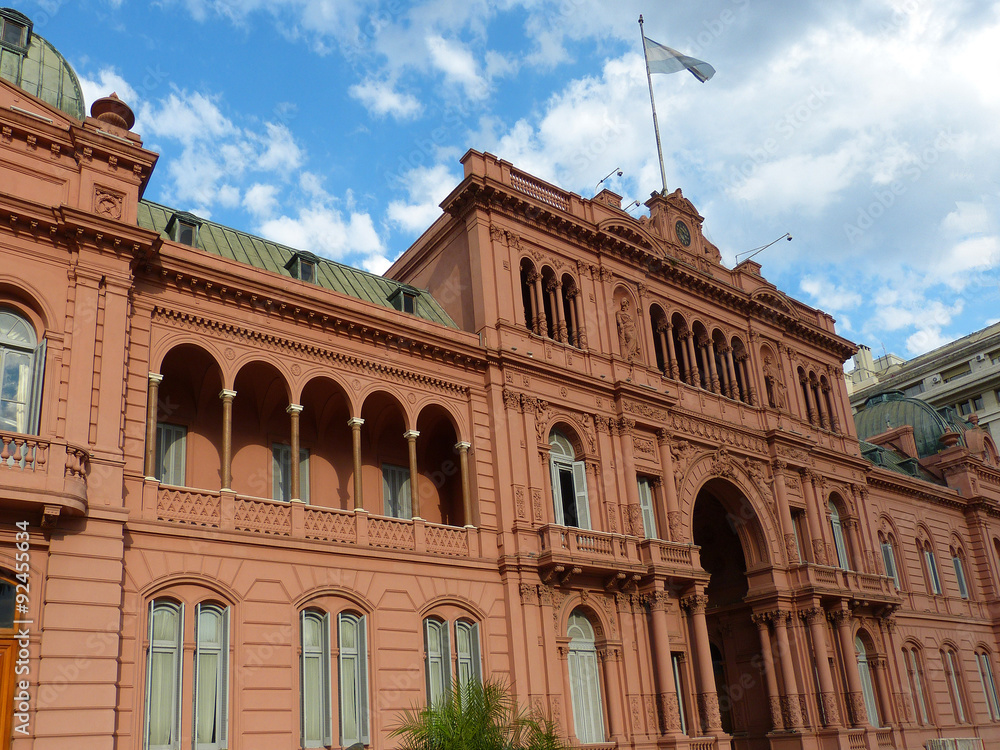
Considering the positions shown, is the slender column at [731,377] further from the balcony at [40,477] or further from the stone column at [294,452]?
the balcony at [40,477]

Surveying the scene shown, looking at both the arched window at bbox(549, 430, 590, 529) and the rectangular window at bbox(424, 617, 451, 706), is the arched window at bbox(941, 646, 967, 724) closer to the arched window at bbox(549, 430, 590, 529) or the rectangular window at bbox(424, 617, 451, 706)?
the arched window at bbox(549, 430, 590, 529)

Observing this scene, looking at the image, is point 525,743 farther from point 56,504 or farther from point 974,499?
point 974,499

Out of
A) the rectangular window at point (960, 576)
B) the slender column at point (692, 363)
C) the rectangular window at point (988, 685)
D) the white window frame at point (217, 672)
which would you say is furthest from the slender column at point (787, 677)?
the white window frame at point (217, 672)

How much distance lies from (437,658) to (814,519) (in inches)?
730

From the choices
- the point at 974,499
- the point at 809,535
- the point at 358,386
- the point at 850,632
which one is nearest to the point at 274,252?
the point at 358,386

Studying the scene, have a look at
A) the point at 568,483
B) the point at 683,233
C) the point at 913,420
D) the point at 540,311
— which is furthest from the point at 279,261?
the point at 913,420

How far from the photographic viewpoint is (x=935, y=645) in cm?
4172

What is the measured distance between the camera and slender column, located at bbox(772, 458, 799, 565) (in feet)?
114

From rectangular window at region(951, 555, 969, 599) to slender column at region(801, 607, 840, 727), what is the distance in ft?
54.1

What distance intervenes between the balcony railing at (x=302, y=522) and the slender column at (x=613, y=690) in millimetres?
4951

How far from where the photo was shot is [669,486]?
1189 inches

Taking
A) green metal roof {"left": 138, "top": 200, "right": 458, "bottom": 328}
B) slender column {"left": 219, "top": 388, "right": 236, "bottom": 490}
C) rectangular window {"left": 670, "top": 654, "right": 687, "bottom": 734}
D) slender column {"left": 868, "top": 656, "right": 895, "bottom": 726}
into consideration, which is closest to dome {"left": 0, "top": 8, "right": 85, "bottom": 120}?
green metal roof {"left": 138, "top": 200, "right": 458, "bottom": 328}

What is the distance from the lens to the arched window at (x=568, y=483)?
2783 centimetres

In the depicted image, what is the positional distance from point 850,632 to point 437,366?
19.3 meters
